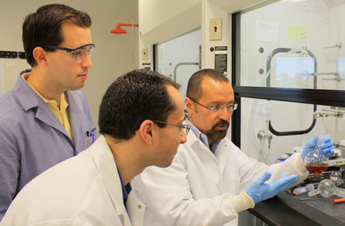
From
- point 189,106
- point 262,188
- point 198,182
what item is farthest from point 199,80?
point 262,188

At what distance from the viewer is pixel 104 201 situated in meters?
0.78

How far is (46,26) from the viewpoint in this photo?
45.6 inches

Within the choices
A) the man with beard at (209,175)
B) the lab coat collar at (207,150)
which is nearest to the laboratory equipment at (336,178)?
the man with beard at (209,175)

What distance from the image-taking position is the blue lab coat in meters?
1.05

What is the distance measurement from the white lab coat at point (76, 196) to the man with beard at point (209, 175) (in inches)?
15.5

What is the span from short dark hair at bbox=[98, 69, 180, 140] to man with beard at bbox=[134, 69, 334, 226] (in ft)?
1.47

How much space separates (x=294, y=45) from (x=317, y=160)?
76 centimetres

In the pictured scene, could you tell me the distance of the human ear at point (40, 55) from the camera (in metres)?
1.17

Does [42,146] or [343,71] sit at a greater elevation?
[343,71]

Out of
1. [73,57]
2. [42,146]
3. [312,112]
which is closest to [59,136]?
[42,146]

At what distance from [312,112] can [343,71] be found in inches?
29.0

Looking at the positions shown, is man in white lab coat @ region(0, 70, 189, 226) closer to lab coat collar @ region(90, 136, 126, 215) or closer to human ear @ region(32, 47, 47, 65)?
lab coat collar @ region(90, 136, 126, 215)

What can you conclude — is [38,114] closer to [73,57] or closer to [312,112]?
[73,57]

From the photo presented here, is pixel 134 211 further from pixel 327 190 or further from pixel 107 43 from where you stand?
pixel 107 43
